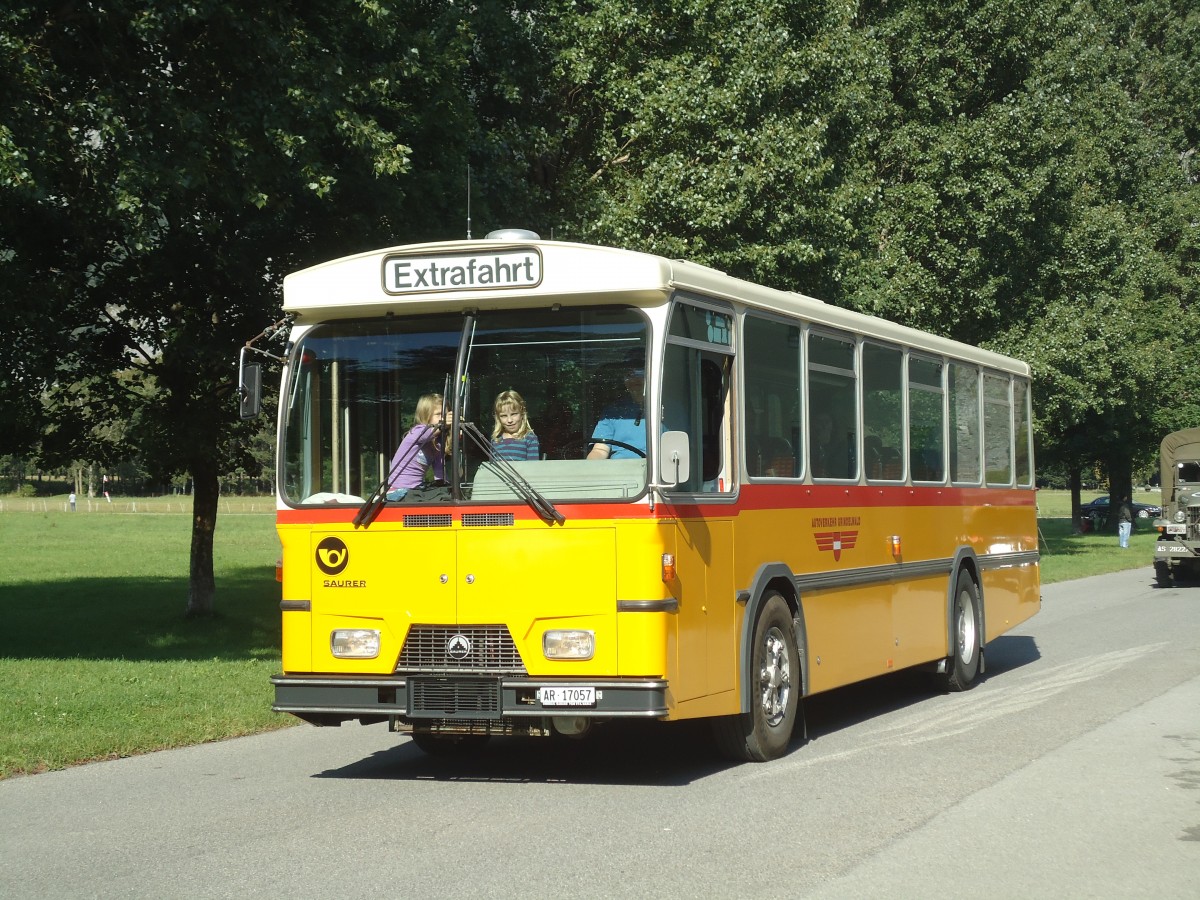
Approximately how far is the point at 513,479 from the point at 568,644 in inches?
39.3

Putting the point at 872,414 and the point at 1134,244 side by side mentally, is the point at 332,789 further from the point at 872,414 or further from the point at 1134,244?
the point at 1134,244

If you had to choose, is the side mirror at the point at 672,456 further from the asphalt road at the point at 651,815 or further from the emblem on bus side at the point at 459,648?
the asphalt road at the point at 651,815

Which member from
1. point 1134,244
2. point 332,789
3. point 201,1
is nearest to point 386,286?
point 332,789

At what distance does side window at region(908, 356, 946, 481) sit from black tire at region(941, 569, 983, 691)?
48.7 inches

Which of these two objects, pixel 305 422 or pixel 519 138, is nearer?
pixel 305 422

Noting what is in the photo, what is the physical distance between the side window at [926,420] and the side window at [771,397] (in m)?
2.78

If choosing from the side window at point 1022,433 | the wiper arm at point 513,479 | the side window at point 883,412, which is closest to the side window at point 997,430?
the side window at point 1022,433

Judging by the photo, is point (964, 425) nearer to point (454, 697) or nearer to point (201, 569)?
point (454, 697)

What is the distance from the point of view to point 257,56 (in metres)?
15.4

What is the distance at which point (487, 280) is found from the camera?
29.0ft

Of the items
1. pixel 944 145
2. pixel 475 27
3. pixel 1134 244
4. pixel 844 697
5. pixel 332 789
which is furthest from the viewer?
pixel 1134 244

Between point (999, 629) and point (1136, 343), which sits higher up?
point (1136, 343)

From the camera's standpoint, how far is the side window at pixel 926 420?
42.9 feet

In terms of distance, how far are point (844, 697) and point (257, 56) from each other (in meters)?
8.53
